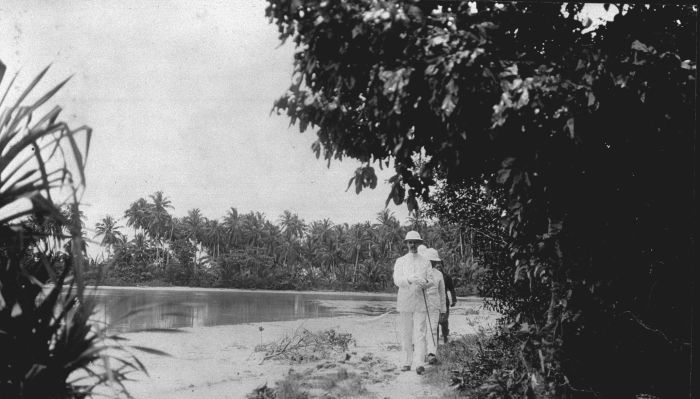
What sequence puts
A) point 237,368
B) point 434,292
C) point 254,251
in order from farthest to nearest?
point 254,251, point 237,368, point 434,292

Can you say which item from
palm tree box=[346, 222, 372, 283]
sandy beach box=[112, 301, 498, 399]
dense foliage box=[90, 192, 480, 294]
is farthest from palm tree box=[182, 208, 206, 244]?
sandy beach box=[112, 301, 498, 399]

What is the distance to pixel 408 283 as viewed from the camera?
6.71m

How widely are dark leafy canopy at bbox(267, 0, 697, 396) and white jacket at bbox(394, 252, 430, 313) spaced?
2.26 metres

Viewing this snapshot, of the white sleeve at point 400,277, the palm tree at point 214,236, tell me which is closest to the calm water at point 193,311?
the white sleeve at point 400,277

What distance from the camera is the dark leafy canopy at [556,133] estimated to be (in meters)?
3.22

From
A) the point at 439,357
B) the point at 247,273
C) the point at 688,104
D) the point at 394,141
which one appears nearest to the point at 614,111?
the point at 688,104

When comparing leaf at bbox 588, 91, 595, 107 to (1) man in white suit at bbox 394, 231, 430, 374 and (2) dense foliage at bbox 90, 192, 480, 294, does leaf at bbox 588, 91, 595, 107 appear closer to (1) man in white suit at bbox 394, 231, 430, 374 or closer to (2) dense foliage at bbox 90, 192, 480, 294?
(1) man in white suit at bbox 394, 231, 430, 374

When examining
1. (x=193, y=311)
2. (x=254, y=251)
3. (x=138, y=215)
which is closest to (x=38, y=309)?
(x=193, y=311)

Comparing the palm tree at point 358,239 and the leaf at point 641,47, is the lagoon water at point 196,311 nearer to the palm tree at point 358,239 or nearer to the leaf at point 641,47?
the leaf at point 641,47

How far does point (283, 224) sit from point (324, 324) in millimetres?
61742

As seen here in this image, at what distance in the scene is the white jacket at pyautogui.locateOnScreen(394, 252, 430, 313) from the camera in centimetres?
666

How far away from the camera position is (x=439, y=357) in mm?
7270

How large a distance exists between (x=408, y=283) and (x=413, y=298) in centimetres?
21

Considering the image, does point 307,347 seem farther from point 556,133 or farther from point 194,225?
point 194,225
